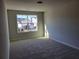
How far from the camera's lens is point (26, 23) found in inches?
275

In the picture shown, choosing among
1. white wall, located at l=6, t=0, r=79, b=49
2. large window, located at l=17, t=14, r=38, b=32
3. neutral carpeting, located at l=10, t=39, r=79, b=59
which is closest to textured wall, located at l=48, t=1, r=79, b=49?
white wall, located at l=6, t=0, r=79, b=49

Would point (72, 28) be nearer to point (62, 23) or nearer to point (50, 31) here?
point (62, 23)

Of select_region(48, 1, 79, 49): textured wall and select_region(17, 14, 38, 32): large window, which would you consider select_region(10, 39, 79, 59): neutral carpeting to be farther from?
select_region(17, 14, 38, 32): large window

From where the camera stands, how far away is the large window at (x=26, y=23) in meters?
6.69

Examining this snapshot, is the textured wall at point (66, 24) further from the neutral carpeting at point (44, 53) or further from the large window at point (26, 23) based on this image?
the large window at point (26, 23)

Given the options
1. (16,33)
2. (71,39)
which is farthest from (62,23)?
(16,33)

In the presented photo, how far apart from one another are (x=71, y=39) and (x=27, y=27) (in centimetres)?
336

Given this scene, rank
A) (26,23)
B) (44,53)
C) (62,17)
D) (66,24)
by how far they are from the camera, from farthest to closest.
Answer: (26,23)
(62,17)
(66,24)
(44,53)

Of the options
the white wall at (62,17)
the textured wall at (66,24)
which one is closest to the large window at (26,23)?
the white wall at (62,17)

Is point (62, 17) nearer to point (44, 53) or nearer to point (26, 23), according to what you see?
point (44, 53)

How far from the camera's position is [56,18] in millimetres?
5711

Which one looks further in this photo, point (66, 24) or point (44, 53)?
point (66, 24)

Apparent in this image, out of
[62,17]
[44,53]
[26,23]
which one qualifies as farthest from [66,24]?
[26,23]

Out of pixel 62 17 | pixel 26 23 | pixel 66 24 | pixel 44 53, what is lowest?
pixel 44 53
